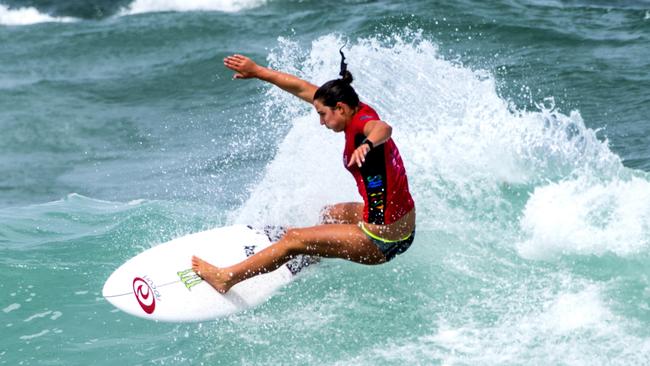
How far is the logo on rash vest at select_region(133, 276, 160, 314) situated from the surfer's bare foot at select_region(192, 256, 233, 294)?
35cm

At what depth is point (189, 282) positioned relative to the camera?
695 cm

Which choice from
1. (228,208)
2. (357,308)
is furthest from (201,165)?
(357,308)

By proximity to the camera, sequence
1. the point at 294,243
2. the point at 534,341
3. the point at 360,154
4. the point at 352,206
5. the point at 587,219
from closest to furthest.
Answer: the point at 360,154, the point at 534,341, the point at 294,243, the point at 352,206, the point at 587,219

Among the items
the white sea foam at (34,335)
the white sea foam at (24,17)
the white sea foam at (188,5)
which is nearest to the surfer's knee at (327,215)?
the white sea foam at (34,335)

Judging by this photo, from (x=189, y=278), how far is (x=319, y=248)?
1134 mm

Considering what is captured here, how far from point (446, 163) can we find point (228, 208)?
2546mm

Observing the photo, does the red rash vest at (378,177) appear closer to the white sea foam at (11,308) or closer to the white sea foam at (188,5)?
the white sea foam at (11,308)

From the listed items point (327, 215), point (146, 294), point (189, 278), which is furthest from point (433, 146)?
point (146, 294)

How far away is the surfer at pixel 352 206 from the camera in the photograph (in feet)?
20.1

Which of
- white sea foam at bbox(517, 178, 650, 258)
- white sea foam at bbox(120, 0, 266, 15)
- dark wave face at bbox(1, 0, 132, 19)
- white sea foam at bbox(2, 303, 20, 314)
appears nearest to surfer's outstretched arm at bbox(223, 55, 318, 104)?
white sea foam at bbox(517, 178, 650, 258)

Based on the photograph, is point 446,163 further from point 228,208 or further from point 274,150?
point 274,150

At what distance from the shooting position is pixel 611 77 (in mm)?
14234

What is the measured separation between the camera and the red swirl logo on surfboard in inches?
272

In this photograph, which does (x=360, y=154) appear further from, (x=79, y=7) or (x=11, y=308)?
(x=79, y=7)
